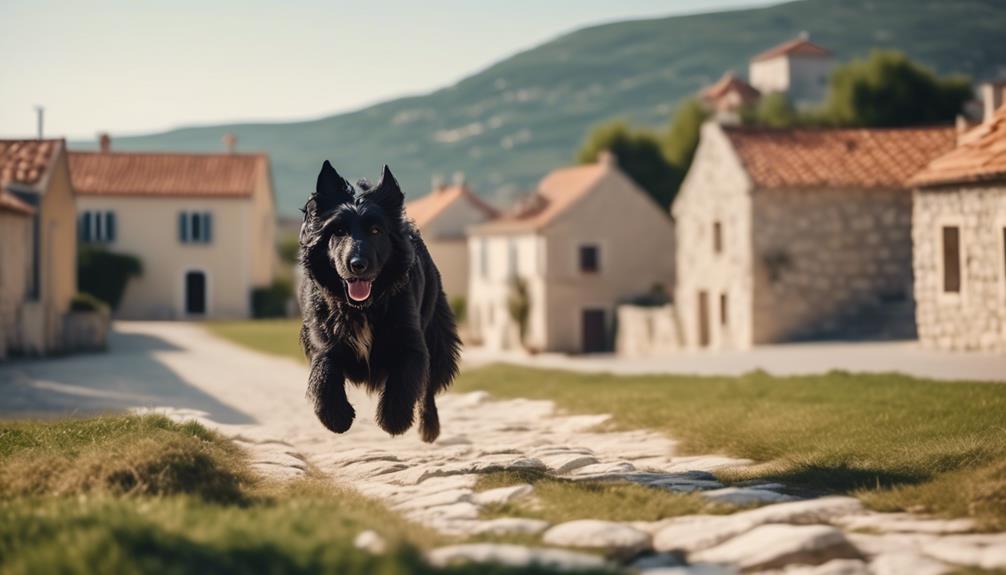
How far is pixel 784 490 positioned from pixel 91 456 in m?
4.10

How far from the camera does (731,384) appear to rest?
16.3m

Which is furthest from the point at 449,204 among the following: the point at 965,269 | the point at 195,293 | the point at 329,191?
the point at 329,191

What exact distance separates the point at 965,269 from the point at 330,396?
1819 cm

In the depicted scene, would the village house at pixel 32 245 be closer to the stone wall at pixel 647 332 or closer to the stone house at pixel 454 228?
the stone wall at pixel 647 332

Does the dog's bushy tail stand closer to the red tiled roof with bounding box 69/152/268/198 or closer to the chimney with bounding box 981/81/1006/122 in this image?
the chimney with bounding box 981/81/1006/122

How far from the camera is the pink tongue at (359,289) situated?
27.9 ft

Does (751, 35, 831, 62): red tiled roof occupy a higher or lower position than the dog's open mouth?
higher

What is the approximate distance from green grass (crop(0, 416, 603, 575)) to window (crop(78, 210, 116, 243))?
53260mm

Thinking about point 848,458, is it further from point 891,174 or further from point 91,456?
point 891,174

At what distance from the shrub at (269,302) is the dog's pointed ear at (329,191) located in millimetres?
54064

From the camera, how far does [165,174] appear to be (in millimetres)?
61062

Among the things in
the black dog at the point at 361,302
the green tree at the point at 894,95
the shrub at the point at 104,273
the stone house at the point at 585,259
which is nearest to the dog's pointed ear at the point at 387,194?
the black dog at the point at 361,302

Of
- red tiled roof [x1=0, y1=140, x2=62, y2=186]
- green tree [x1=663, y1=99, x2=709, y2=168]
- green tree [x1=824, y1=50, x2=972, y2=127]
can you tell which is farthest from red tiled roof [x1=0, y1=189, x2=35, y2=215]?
green tree [x1=824, y1=50, x2=972, y2=127]

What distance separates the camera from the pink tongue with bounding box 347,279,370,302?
8.51m
